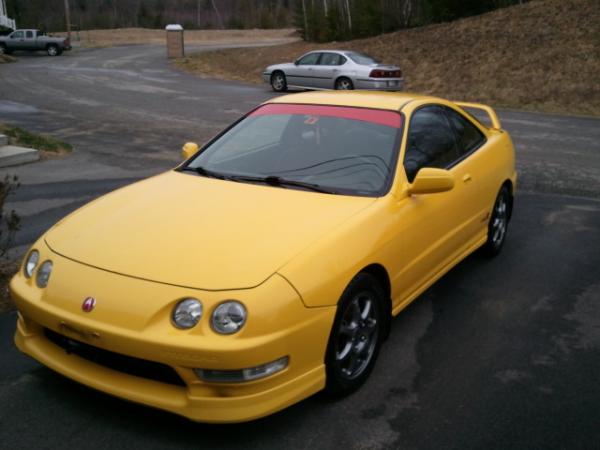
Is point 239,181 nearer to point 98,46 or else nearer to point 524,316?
point 524,316

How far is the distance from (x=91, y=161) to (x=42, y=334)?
701 centimetres

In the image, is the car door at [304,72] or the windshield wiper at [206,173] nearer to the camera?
the windshield wiper at [206,173]

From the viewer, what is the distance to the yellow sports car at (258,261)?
308cm

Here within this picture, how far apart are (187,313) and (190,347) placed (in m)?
0.19

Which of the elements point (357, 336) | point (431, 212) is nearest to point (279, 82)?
point (431, 212)

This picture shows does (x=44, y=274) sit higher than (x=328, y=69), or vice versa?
(x=44, y=274)

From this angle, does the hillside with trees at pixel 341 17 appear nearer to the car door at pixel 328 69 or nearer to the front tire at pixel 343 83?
the car door at pixel 328 69

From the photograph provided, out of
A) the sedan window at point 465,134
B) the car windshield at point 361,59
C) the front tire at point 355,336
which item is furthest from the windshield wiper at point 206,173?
the car windshield at point 361,59

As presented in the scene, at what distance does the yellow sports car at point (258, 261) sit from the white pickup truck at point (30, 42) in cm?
3519

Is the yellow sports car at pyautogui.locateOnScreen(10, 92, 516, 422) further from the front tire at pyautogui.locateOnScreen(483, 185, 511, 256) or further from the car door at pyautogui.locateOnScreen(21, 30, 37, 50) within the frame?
the car door at pyautogui.locateOnScreen(21, 30, 37, 50)

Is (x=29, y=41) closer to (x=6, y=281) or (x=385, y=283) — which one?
(x=6, y=281)

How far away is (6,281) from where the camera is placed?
5027mm

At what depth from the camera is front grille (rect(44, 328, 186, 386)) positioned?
313cm

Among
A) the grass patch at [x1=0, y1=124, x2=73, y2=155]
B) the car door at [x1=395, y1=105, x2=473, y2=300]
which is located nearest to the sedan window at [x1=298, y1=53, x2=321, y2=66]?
the grass patch at [x1=0, y1=124, x2=73, y2=155]
